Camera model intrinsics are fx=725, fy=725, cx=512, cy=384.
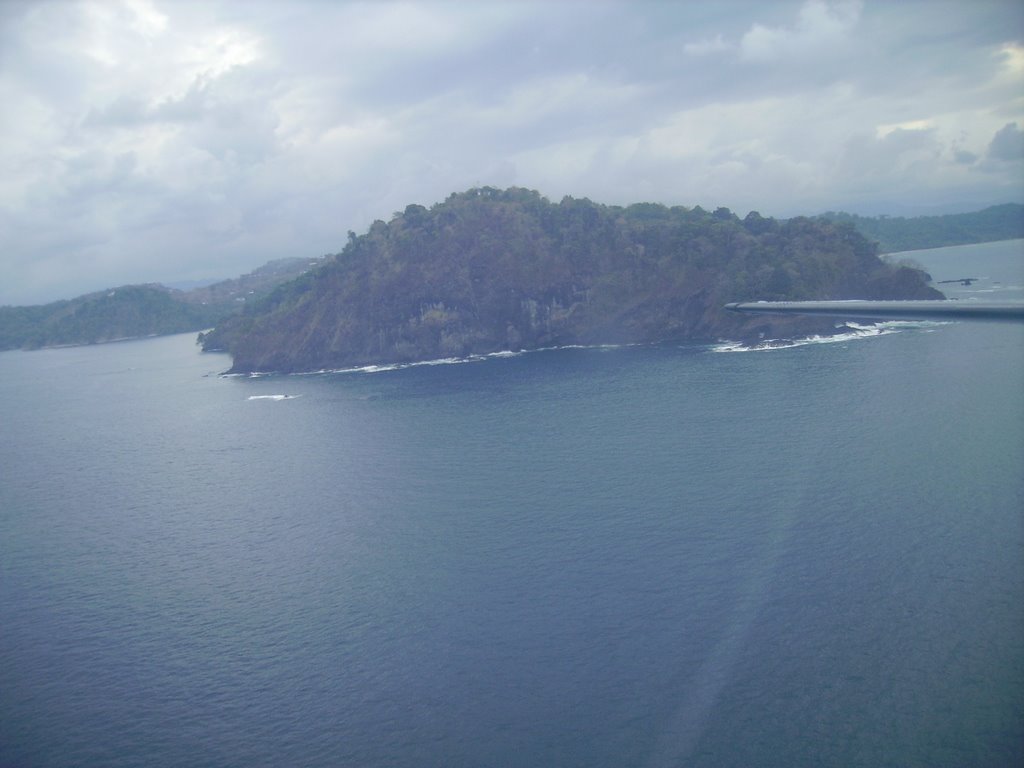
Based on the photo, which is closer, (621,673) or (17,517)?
(621,673)

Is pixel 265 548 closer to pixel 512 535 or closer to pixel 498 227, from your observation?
pixel 512 535

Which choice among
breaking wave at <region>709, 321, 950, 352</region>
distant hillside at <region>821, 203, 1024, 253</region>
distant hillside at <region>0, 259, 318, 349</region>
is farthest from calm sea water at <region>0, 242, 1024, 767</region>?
distant hillside at <region>0, 259, 318, 349</region>

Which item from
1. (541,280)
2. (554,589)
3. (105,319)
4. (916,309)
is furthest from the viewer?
(105,319)

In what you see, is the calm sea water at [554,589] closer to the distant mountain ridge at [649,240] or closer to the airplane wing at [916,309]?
the airplane wing at [916,309]


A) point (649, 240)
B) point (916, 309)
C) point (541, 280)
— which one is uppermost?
point (649, 240)

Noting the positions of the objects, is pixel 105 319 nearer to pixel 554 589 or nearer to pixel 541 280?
pixel 541 280

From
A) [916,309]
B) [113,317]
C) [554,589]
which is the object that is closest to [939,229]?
[554,589]

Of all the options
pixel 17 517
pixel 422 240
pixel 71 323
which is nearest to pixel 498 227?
pixel 422 240
